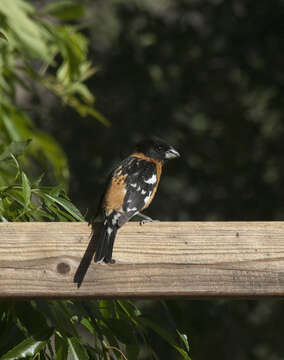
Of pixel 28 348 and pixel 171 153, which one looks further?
pixel 171 153

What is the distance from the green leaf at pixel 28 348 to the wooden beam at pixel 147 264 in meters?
0.11

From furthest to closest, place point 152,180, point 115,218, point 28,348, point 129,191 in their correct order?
point 152,180
point 129,191
point 115,218
point 28,348

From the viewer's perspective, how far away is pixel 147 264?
72.4 inches

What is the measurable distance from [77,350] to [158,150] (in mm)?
1648

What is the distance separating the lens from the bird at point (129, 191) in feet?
6.09

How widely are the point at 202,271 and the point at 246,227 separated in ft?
0.62

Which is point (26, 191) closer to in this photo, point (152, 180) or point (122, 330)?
point (122, 330)

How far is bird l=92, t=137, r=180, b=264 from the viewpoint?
6.09 ft

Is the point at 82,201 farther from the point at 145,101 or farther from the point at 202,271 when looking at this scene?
the point at 202,271

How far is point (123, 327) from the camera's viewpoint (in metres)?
1.87

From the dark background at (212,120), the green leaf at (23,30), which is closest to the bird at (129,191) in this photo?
the green leaf at (23,30)

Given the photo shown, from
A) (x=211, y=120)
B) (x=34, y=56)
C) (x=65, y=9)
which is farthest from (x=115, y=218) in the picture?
(x=211, y=120)

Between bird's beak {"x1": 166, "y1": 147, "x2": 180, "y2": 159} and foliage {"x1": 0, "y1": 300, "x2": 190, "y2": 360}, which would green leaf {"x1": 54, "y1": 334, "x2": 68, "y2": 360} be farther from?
bird's beak {"x1": 166, "y1": 147, "x2": 180, "y2": 159}

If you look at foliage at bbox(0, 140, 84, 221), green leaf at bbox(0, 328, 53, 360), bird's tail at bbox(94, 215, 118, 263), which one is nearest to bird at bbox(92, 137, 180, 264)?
bird's tail at bbox(94, 215, 118, 263)
